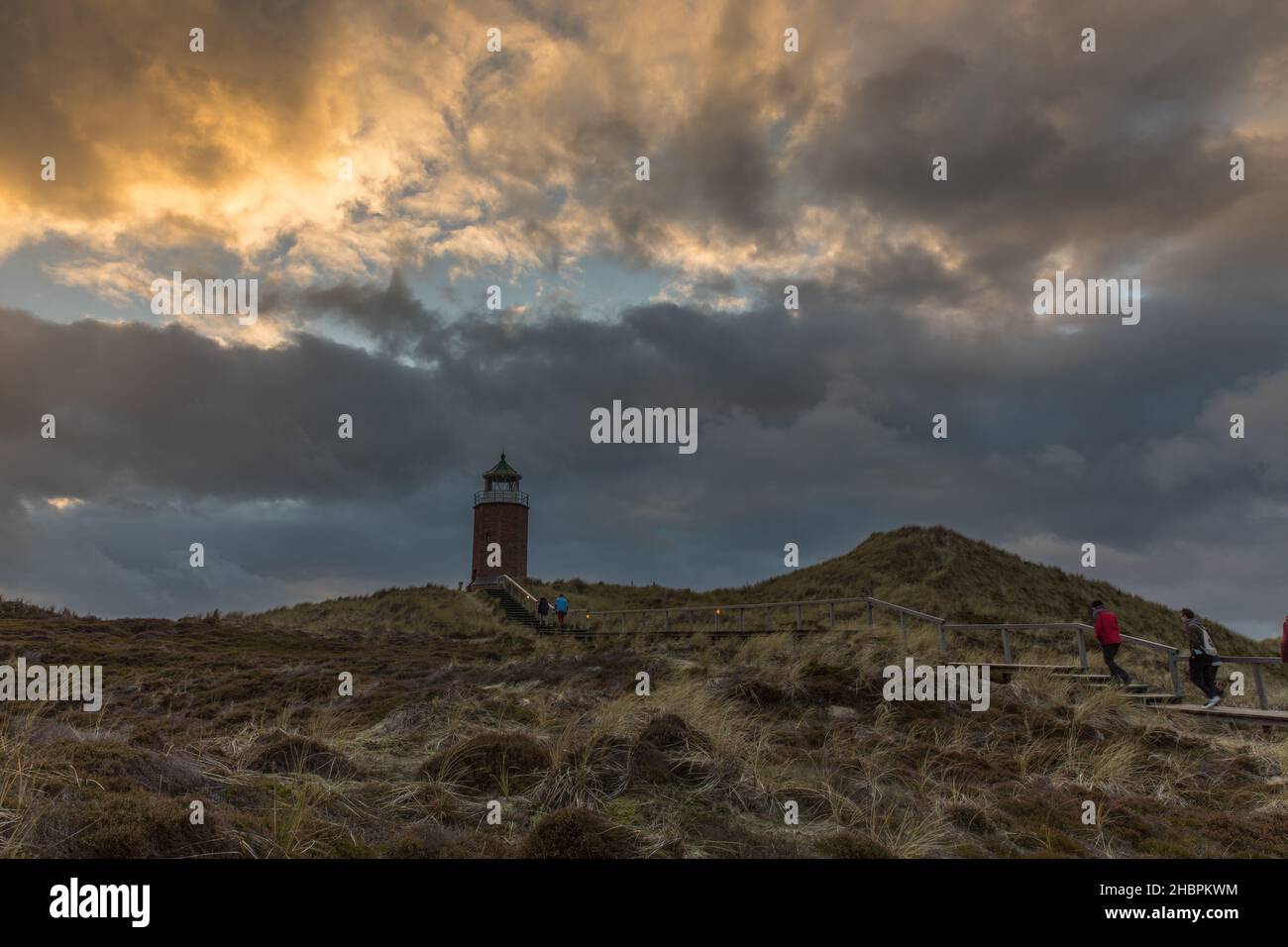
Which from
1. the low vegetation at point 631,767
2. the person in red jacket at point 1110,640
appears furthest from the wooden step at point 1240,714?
the person in red jacket at point 1110,640

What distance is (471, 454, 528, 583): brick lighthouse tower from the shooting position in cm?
5609

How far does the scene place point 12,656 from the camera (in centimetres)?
2225

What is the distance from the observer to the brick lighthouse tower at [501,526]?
56.1m

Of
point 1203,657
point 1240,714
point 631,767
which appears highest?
point 1203,657

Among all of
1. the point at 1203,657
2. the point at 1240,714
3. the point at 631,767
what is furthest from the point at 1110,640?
the point at 631,767

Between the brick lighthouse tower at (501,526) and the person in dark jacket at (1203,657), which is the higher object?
the brick lighthouse tower at (501,526)

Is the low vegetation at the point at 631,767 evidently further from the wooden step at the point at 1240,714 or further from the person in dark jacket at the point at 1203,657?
the person in dark jacket at the point at 1203,657

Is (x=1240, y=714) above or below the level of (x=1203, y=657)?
below

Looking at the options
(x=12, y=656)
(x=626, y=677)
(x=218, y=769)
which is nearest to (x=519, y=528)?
(x=12, y=656)

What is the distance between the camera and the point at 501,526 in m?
56.7

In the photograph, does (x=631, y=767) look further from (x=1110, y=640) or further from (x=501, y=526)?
(x=501, y=526)

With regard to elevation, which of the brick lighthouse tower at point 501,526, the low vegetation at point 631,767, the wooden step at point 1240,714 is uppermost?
the brick lighthouse tower at point 501,526
